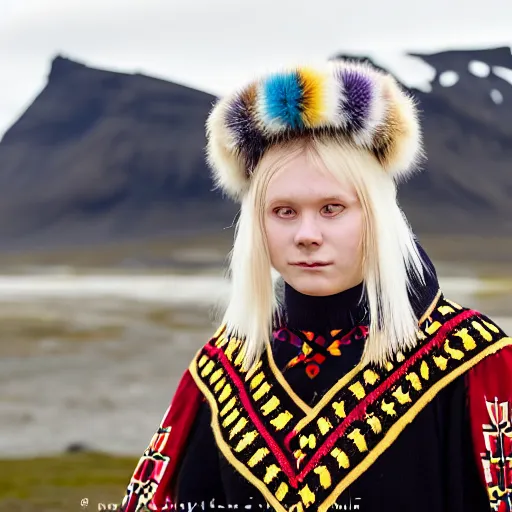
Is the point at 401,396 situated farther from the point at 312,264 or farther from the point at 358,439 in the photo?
the point at 312,264

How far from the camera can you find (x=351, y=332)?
2.35 ft

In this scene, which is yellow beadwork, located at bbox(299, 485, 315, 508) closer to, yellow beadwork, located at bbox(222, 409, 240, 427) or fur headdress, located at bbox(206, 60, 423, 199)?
yellow beadwork, located at bbox(222, 409, 240, 427)

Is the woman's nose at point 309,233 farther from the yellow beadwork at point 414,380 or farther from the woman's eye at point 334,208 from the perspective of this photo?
the yellow beadwork at point 414,380

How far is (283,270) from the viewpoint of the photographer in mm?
719

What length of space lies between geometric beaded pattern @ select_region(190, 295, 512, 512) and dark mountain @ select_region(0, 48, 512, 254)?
3.58 ft

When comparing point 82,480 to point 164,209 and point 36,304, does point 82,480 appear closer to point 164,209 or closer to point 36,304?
point 36,304

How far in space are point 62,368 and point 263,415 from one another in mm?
1555

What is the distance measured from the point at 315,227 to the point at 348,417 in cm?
21

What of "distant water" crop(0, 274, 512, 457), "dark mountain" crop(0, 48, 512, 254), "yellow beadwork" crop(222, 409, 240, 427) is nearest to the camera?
"yellow beadwork" crop(222, 409, 240, 427)

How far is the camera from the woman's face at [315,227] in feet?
2.20

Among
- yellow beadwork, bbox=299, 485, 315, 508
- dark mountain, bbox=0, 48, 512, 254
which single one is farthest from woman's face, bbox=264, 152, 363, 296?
dark mountain, bbox=0, 48, 512, 254

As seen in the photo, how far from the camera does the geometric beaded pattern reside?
67cm

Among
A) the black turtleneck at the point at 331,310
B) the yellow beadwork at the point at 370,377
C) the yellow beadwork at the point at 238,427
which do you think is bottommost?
the yellow beadwork at the point at 238,427

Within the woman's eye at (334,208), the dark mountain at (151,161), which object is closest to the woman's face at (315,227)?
the woman's eye at (334,208)
